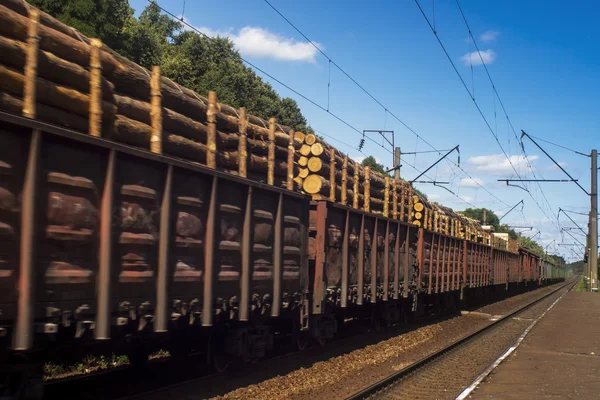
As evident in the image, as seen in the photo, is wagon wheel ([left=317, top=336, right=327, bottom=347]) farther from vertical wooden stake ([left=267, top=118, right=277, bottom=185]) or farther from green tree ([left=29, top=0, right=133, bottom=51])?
green tree ([left=29, top=0, right=133, bottom=51])

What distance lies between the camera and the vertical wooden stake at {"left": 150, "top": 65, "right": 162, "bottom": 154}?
628cm

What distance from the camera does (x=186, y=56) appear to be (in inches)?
1781

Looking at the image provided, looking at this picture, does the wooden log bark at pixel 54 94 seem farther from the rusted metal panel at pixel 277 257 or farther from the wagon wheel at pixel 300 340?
the wagon wheel at pixel 300 340

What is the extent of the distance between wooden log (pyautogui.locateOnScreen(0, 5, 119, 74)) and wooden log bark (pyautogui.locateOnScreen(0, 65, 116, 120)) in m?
0.34

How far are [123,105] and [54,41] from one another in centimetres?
101

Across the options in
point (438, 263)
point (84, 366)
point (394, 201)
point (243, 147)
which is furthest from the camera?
point (438, 263)

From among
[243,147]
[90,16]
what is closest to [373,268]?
[243,147]

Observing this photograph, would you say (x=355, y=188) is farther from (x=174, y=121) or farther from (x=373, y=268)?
(x=174, y=121)

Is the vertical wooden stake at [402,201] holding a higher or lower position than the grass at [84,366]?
higher

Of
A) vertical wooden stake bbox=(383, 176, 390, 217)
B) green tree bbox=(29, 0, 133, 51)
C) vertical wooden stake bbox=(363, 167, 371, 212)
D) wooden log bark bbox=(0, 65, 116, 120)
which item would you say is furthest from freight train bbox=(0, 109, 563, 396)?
green tree bbox=(29, 0, 133, 51)

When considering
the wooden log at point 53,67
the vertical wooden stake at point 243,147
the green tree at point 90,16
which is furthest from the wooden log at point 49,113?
the green tree at point 90,16

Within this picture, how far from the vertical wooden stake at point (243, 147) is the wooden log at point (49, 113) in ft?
8.50

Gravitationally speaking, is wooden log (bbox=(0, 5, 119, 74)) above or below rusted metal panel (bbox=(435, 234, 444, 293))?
above

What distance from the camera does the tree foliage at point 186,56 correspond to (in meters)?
27.9
